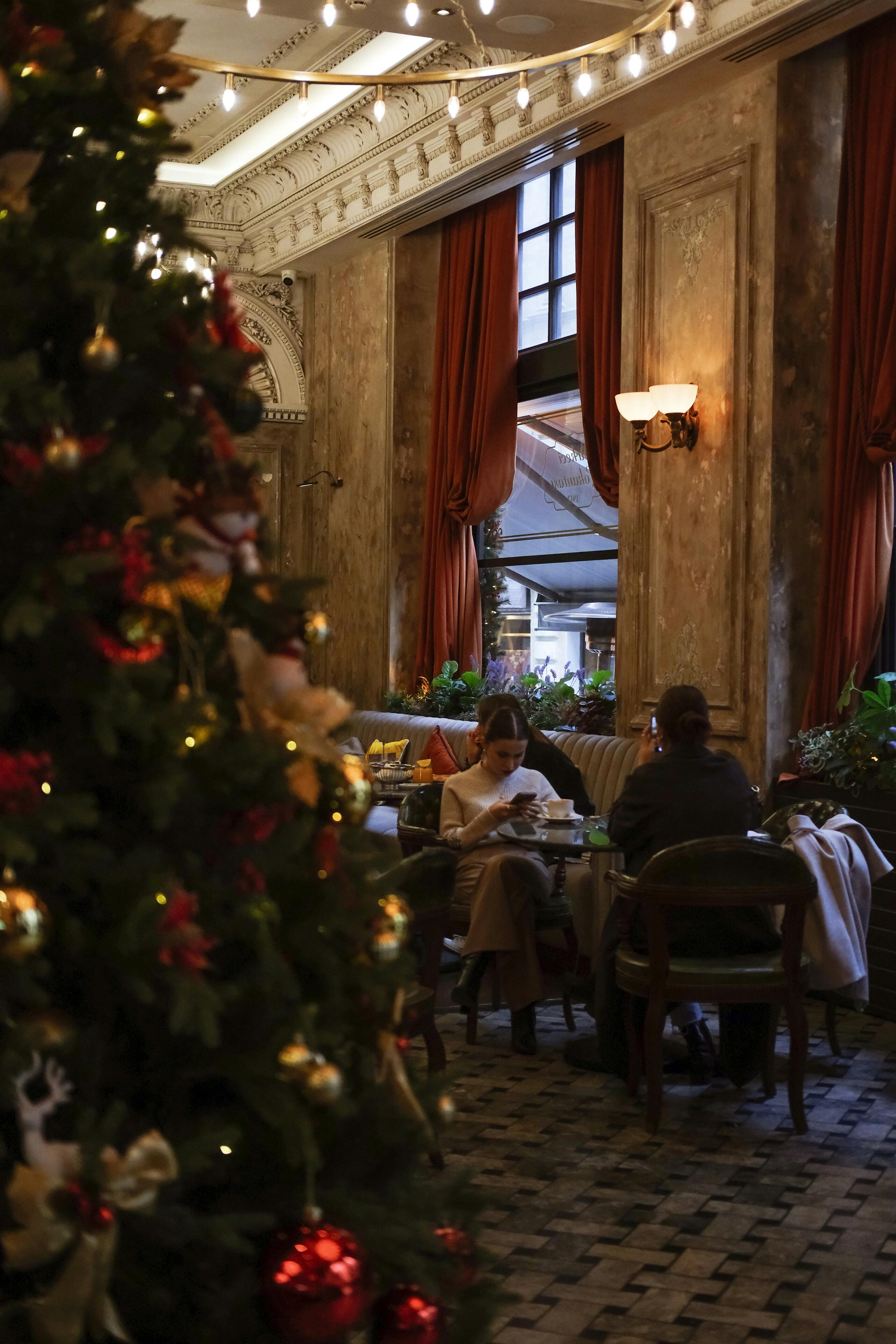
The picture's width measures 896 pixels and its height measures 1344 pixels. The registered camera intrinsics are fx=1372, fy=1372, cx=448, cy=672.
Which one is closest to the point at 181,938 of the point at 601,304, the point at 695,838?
the point at 695,838

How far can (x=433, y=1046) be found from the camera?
4.20 m

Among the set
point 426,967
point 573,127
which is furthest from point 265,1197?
point 573,127

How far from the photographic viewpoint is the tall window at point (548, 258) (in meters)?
8.91

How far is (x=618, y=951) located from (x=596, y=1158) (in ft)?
2.42

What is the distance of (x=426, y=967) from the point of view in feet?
13.4

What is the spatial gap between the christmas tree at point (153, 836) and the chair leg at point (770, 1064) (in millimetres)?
3041

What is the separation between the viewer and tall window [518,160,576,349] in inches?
351

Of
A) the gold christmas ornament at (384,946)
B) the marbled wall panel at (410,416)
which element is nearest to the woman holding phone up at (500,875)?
the gold christmas ornament at (384,946)

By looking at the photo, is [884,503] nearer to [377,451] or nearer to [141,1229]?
[377,451]

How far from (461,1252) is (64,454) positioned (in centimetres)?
111

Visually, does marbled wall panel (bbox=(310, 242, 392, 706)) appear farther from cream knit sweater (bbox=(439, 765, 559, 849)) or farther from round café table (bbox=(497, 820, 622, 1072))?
round café table (bbox=(497, 820, 622, 1072))

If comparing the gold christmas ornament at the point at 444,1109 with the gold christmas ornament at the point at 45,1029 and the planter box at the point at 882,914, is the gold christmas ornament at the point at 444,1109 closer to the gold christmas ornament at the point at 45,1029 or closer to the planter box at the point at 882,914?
the gold christmas ornament at the point at 45,1029

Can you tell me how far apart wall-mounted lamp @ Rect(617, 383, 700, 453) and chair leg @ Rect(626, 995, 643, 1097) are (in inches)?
135

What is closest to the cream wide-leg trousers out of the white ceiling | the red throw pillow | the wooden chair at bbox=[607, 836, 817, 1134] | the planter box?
the wooden chair at bbox=[607, 836, 817, 1134]
